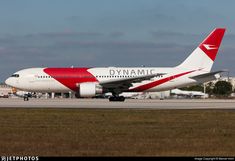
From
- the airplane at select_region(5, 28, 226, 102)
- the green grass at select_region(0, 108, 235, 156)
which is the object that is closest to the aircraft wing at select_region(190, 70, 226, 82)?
the airplane at select_region(5, 28, 226, 102)

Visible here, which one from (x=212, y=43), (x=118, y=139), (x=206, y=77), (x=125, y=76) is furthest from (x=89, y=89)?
(x=118, y=139)

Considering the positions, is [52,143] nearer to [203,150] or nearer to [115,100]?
[203,150]

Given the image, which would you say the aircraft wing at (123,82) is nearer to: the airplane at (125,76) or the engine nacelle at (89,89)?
the airplane at (125,76)

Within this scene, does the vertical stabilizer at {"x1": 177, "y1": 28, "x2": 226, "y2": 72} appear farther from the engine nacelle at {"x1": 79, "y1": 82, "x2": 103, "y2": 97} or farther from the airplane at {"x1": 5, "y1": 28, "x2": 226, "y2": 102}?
the engine nacelle at {"x1": 79, "y1": 82, "x2": 103, "y2": 97}

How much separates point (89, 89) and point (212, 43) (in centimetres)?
1440

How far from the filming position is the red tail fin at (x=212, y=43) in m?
58.3

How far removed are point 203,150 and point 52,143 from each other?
425 centimetres

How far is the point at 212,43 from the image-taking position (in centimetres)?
5834

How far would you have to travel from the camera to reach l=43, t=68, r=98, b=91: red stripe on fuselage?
5597cm

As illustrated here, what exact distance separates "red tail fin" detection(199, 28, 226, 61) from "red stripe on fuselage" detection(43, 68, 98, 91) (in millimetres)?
12098

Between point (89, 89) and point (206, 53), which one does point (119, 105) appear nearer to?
point (89, 89)

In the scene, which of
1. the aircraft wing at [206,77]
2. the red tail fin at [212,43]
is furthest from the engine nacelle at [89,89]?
the red tail fin at [212,43]

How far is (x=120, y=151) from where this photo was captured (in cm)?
1399

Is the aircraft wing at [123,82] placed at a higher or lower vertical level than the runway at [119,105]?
higher
